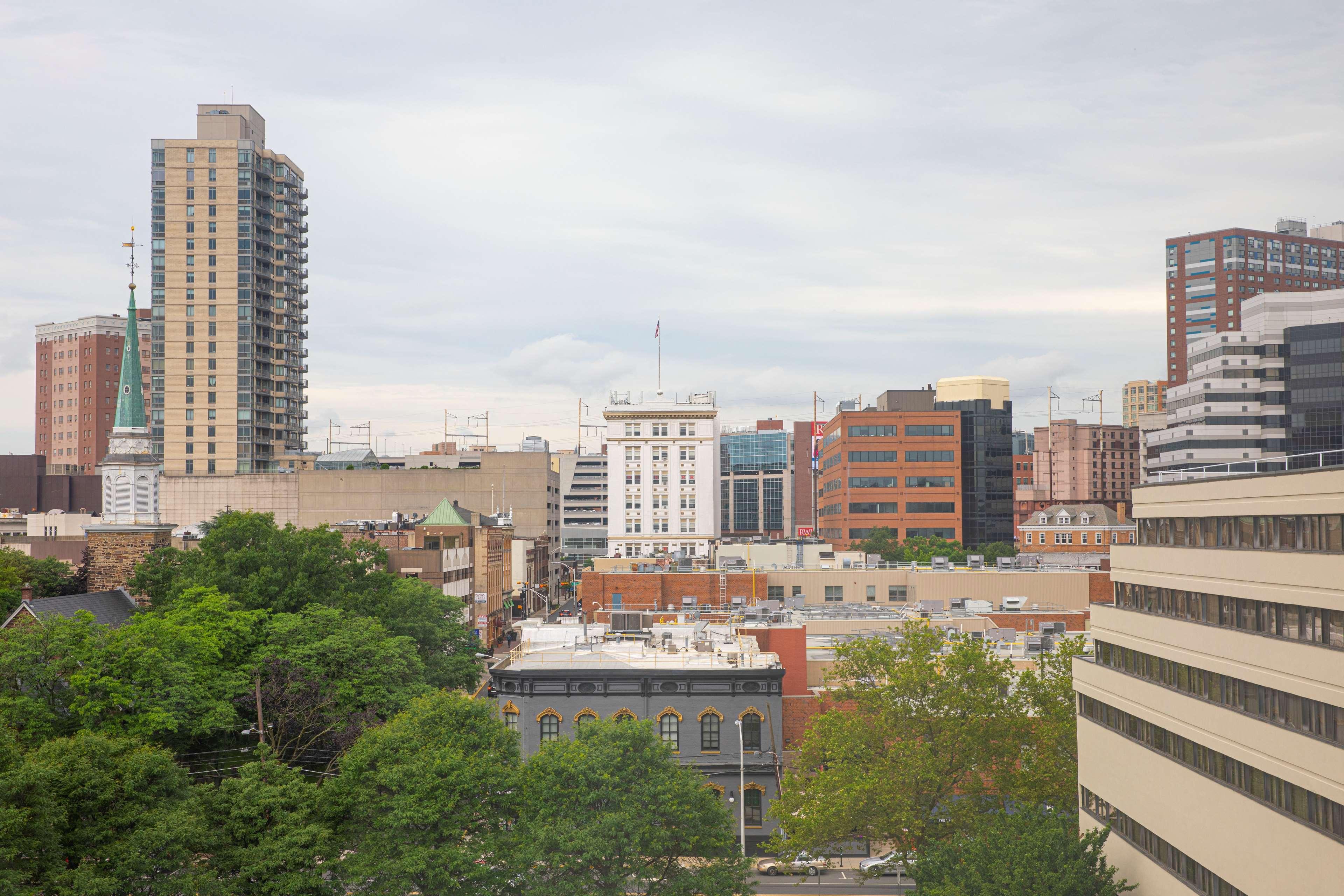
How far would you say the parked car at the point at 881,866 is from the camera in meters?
52.8

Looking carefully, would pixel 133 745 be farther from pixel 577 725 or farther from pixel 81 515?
pixel 81 515

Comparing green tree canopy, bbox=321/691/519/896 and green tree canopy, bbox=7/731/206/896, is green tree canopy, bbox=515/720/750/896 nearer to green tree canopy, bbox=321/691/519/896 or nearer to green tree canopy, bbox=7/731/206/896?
green tree canopy, bbox=321/691/519/896

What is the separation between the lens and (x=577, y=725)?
1905 inches

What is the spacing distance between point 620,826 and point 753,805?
18137 millimetres

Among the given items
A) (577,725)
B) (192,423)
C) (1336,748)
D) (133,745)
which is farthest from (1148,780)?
(192,423)

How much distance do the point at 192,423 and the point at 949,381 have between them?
123757 millimetres

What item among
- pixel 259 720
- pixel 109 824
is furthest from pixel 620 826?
pixel 259 720

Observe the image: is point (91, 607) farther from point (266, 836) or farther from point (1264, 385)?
point (1264, 385)

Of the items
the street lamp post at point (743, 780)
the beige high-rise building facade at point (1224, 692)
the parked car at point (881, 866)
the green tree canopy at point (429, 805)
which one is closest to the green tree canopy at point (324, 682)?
the green tree canopy at point (429, 805)

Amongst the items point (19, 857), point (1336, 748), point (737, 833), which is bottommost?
point (737, 833)

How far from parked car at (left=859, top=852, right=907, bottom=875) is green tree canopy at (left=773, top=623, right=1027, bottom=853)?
162 centimetres

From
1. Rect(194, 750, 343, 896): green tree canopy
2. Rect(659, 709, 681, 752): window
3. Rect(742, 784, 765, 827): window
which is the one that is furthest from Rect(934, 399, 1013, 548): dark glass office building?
Rect(194, 750, 343, 896): green tree canopy

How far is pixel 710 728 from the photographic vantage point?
195 ft

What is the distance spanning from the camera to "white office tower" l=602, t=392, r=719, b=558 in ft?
551
